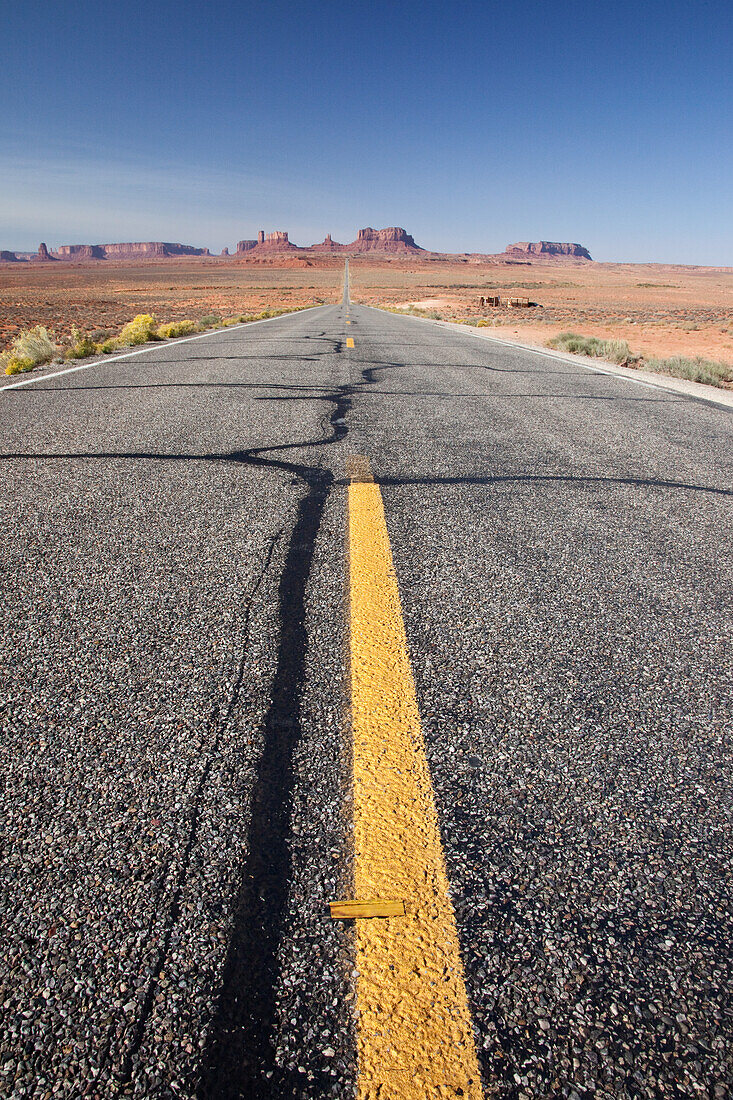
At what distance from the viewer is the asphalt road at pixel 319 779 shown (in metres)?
0.86

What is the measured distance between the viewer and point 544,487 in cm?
330

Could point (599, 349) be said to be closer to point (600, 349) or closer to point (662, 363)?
point (600, 349)

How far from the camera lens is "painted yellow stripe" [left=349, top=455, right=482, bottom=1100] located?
82cm

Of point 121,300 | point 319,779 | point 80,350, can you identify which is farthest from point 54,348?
point 121,300

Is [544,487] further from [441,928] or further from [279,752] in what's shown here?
[441,928]

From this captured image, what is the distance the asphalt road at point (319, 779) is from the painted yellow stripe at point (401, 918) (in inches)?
1.2

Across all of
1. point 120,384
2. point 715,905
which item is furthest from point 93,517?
point 120,384

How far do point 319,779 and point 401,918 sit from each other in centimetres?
34

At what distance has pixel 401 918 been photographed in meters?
1.01

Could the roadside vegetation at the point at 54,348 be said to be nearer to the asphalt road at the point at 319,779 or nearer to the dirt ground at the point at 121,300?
the dirt ground at the point at 121,300

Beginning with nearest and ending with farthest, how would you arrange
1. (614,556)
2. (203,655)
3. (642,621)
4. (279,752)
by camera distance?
1. (279,752)
2. (203,655)
3. (642,621)
4. (614,556)

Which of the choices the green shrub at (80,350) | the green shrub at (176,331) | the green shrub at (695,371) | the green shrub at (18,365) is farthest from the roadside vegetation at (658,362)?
the green shrub at (18,365)

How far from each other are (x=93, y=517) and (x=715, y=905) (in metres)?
2.52

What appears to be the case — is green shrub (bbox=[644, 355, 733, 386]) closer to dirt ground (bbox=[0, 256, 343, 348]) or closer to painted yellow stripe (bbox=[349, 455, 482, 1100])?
painted yellow stripe (bbox=[349, 455, 482, 1100])
